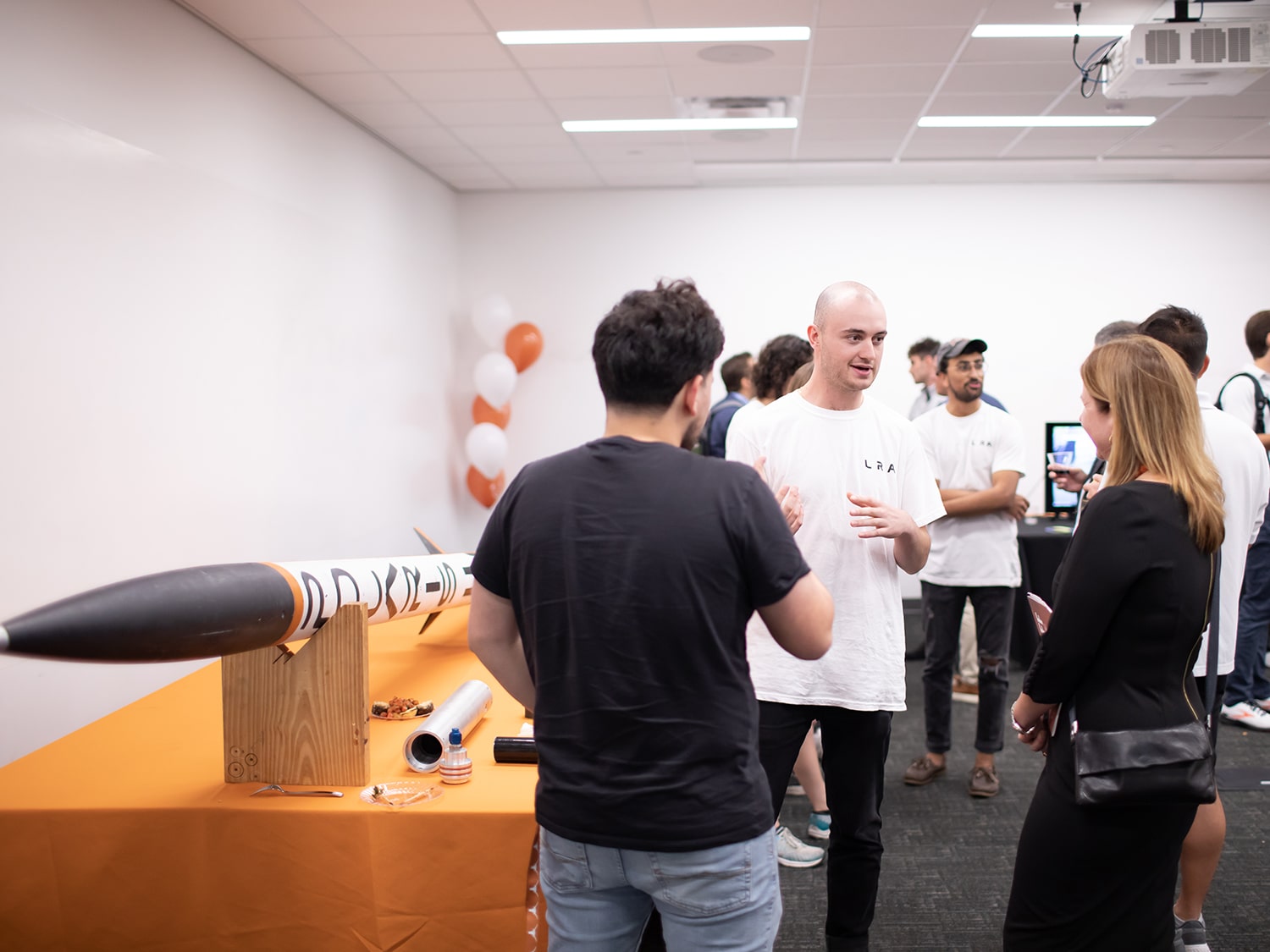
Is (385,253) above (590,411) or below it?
above

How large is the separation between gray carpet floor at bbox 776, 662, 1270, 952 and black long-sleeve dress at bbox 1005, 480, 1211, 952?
78 centimetres

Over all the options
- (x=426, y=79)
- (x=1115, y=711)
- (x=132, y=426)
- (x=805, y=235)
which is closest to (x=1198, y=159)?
(x=805, y=235)

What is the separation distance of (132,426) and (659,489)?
266 centimetres

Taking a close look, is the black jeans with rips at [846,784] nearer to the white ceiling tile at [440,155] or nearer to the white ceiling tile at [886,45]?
the white ceiling tile at [886,45]

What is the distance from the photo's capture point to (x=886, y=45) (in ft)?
13.4

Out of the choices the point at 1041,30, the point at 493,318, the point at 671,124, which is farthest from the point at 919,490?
the point at 493,318

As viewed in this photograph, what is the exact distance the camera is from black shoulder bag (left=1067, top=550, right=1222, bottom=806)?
1511 millimetres

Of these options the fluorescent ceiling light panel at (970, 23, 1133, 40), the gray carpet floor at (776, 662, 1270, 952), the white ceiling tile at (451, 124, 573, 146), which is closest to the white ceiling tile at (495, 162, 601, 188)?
the white ceiling tile at (451, 124, 573, 146)

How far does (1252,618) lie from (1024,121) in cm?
295

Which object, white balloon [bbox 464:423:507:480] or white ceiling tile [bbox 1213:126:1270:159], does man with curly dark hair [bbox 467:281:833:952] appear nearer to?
white balloon [bbox 464:423:507:480]

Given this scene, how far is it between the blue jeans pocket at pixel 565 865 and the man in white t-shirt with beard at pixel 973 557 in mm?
2252

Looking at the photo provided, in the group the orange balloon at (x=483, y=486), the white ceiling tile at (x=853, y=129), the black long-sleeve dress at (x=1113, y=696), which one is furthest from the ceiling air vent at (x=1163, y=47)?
the orange balloon at (x=483, y=486)

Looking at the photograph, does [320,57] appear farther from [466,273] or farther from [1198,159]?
[1198,159]

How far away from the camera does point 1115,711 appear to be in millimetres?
1538
